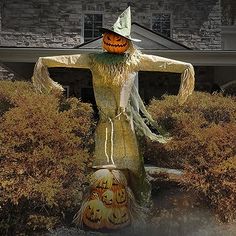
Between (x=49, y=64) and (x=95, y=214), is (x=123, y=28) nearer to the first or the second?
(x=49, y=64)

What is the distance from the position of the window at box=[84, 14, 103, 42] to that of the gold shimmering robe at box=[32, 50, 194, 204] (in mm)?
10532

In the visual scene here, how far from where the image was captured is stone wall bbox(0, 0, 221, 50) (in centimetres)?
1473

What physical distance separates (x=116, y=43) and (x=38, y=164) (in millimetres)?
1421

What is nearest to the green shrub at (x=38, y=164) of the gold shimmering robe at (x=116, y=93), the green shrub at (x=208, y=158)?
the gold shimmering robe at (x=116, y=93)

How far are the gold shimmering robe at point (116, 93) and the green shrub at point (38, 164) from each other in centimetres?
26

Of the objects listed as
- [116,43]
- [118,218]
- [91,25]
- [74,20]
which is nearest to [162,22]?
[91,25]

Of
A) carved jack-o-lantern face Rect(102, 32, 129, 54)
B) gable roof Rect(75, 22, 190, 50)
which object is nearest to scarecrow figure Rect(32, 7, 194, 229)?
carved jack-o-lantern face Rect(102, 32, 129, 54)

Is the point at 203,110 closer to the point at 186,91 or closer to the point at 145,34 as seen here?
the point at 186,91

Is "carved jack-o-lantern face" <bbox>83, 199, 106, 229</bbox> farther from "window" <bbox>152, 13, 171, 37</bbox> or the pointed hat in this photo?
"window" <bbox>152, 13, 171, 37</bbox>

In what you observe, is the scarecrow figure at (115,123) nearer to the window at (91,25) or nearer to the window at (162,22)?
the window at (91,25)

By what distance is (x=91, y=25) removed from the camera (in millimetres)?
14891

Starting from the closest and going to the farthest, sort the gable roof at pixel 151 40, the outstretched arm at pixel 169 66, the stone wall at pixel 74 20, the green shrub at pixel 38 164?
the green shrub at pixel 38 164, the outstretched arm at pixel 169 66, the gable roof at pixel 151 40, the stone wall at pixel 74 20

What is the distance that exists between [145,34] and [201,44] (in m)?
3.86

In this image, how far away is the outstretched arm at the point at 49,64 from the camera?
4535 millimetres
